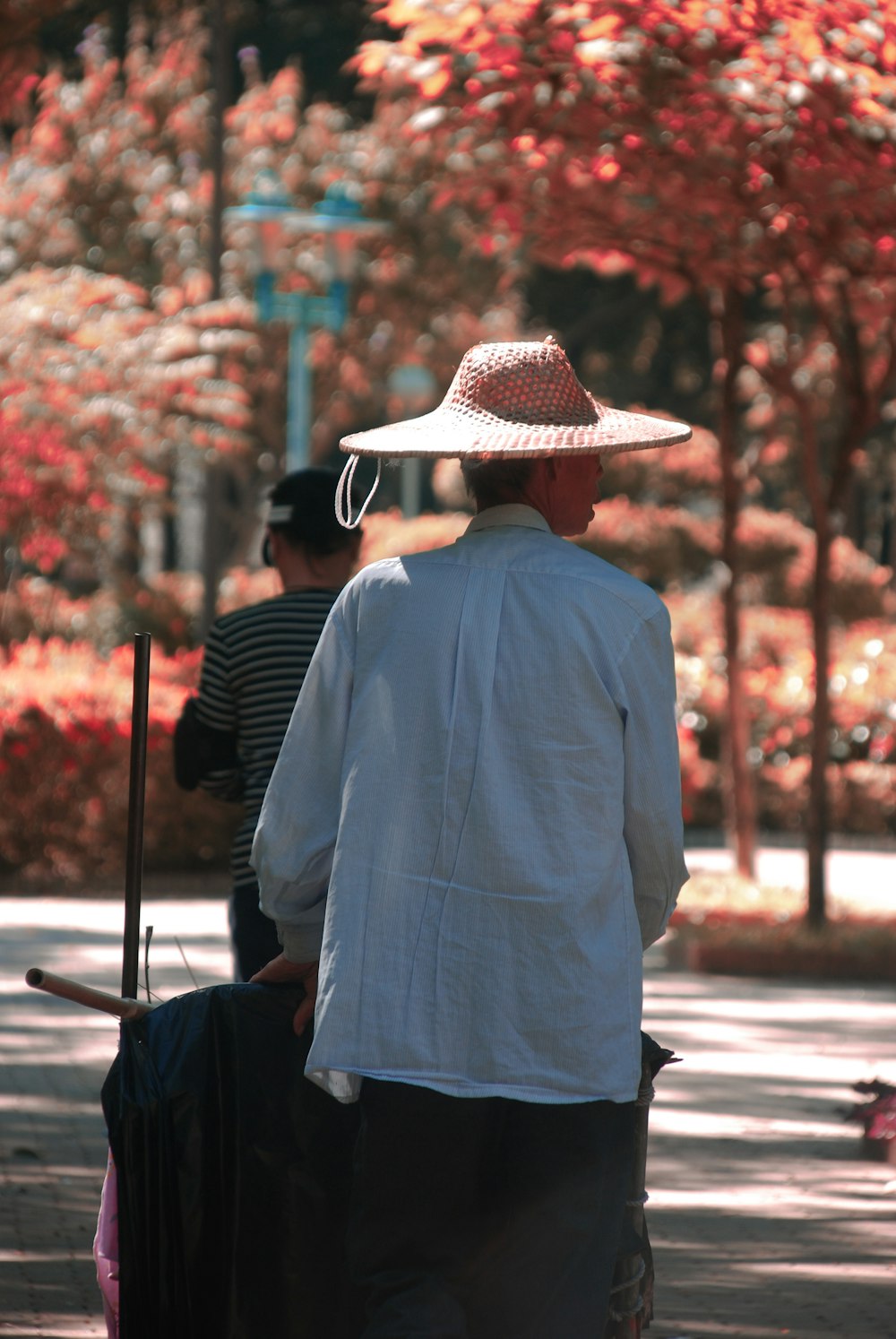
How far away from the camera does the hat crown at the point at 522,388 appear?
2.94 m

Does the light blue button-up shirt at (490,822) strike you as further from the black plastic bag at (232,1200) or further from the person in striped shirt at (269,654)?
the person in striped shirt at (269,654)

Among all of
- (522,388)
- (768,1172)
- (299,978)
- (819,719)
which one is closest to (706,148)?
(819,719)

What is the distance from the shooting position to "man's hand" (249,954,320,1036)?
9.80ft

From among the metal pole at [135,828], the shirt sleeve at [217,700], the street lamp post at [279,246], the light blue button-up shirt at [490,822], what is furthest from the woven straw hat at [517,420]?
the street lamp post at [279,246]

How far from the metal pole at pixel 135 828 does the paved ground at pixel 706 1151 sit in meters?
1.36

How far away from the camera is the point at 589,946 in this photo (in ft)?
8.82

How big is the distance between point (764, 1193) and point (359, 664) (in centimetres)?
317

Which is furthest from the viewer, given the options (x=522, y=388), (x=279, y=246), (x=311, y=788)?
(x=279, y=246)

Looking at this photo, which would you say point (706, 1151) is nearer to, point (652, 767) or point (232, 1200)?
point (232, 1200)

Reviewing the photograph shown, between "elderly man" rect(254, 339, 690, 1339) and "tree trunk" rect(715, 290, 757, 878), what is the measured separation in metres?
8.02

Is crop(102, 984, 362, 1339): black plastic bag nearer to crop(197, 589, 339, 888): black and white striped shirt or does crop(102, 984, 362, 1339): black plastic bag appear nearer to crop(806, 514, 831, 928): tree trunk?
crop(197, 589, 339, 888): black and white striped shirt

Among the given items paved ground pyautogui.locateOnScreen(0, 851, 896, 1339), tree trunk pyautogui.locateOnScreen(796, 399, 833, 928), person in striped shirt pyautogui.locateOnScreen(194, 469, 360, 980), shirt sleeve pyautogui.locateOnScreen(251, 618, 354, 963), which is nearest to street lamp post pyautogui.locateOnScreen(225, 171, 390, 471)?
tree trunk pyautogui.locateOnScreen(796, 399, 833, 928)

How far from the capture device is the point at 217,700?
4516 mm

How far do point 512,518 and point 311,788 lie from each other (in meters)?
0.49
